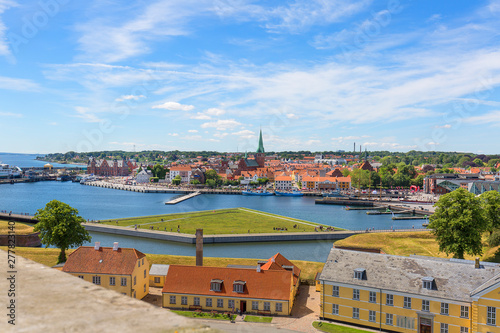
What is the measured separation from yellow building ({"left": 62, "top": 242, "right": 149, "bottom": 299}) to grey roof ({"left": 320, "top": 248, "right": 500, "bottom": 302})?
44.8ft

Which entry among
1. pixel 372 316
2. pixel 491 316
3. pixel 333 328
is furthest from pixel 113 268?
pixel 491 316

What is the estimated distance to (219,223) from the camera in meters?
60.8

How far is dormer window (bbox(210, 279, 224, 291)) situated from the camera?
26.6m

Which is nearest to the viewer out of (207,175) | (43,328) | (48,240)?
(43,328)

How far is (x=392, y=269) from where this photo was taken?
2488 centimetres

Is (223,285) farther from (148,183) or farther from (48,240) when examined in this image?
(148,183)

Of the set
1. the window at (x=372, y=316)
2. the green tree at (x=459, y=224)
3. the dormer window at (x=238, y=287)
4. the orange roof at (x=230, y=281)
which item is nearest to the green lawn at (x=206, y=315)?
the orange roof at (x=230, y=281)

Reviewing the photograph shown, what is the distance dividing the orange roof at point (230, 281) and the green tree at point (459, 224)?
17616 mm

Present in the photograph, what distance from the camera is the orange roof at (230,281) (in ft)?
86.5

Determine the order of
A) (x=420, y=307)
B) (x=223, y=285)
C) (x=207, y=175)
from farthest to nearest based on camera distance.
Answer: (x=207, y=175)
(x=223, y=285)
(x=420, y=307)

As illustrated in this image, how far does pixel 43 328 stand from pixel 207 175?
142420 mm

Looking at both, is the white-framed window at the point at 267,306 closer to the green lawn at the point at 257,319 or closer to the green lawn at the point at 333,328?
the green lawn at the point at 257,319

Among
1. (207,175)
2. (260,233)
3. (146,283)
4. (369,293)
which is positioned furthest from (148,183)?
(369,293)

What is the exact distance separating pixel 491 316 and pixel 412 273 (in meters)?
4.58
